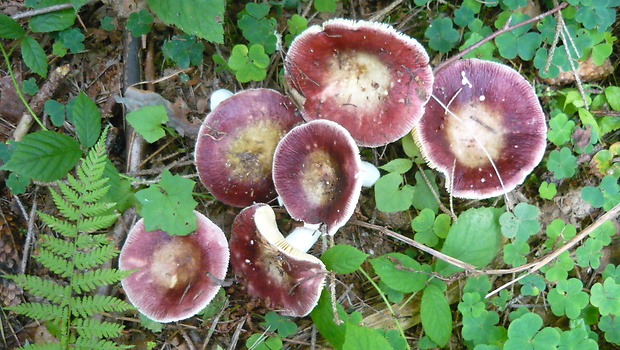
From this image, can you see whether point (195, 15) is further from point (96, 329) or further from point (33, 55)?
point (96, 329)

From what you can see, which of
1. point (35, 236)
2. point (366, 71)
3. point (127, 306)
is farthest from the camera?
point (35, 236)

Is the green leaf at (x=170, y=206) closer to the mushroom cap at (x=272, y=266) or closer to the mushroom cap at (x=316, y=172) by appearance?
the mushroom cap at (x=272, y=266)

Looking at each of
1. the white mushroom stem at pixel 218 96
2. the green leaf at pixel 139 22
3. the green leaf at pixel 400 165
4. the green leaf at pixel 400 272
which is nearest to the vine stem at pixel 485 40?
the green leaf at pixel 400 165

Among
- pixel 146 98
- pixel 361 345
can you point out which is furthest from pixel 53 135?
pixel 361 345

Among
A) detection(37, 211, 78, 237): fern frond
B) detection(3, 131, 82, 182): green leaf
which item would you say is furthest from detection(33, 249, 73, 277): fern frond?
detection(3, 131, 82, 182): green leaf

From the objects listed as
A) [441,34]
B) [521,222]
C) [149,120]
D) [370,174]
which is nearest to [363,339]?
[370,174]

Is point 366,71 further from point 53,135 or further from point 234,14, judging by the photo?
point 53,135

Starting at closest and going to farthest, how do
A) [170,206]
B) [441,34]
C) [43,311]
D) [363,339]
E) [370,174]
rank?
[43,311] < [363,339] < [170,206] < [370,174] < [441,34]
